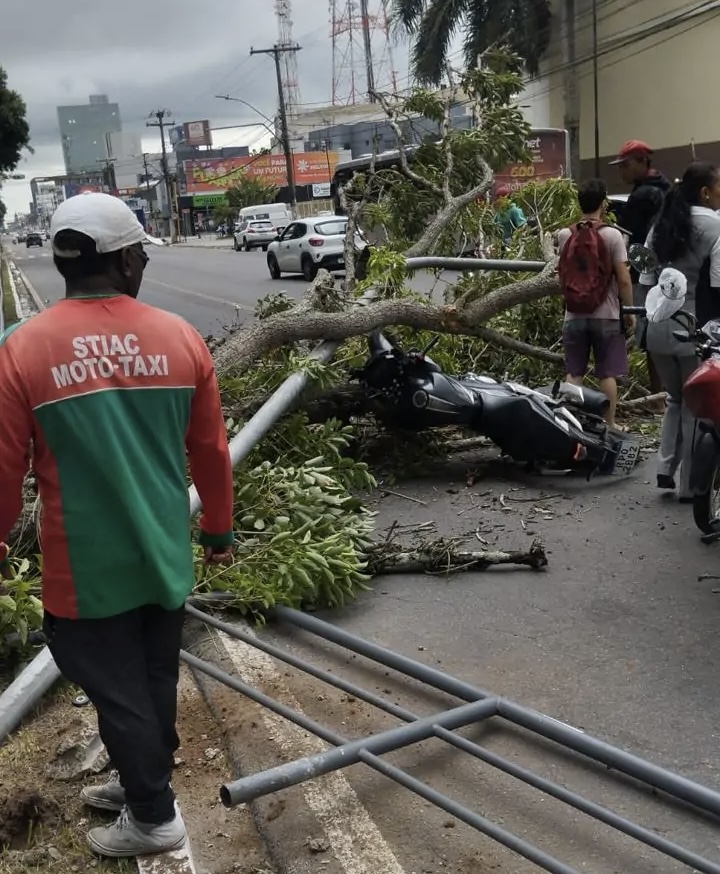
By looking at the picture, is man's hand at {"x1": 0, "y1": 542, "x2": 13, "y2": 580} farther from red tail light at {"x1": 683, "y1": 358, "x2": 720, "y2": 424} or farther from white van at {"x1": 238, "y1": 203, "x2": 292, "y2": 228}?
white van at {"x1": 238, "y1": 203, "x2": 292, "y2": 228}

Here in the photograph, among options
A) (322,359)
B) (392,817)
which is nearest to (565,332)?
(322,359)

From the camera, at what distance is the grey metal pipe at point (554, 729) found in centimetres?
264

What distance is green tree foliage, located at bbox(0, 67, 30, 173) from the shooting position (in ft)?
71.9

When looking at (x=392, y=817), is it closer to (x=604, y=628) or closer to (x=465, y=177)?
(x=604, y=628)

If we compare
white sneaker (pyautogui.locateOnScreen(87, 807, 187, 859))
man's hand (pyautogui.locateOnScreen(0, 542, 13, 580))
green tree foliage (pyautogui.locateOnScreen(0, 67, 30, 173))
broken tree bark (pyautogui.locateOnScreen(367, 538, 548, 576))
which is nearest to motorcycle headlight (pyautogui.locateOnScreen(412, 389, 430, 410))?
broken tree bark (pyautogui.locateOnScreen(367, 538, 548, 576))

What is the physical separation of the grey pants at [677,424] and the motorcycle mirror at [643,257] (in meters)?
0.54

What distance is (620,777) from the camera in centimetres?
301

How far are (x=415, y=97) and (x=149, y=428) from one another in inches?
301

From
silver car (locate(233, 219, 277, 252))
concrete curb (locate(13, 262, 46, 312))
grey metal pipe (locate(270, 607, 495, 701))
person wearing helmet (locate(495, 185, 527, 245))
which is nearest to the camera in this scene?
grey metal pipe (locate(270, 607, 495, 701))

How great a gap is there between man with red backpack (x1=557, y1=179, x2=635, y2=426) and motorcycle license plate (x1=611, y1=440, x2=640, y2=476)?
522 mm

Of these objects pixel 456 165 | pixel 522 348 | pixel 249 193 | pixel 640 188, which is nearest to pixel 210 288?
pixel 456 165

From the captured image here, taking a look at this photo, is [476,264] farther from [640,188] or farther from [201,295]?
[201,295]

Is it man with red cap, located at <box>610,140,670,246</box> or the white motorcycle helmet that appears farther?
man with red cap, located at <box>610,140,670,246</box>

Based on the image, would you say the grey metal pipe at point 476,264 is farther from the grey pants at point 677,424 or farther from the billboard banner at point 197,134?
the billboard banner at point 197,134
